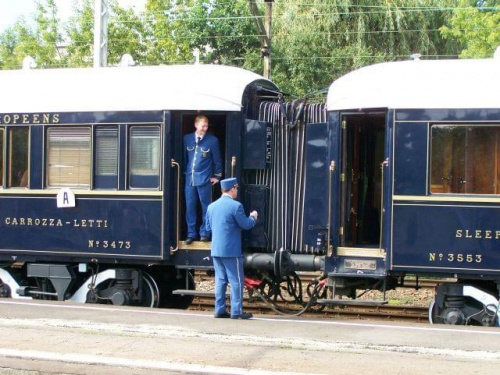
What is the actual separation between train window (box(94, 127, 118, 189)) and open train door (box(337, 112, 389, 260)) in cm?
315

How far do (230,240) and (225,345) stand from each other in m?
2.11

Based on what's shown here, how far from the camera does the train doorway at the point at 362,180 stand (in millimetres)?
10906

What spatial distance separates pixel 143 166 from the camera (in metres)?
11.5

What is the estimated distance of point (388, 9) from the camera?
93.9 feet

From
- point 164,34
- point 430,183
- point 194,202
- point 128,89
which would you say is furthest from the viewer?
point 164,34

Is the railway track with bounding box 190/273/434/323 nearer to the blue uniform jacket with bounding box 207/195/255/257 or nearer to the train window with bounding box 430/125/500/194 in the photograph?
the blue uniform jacket with bounding box 207/195/255/257

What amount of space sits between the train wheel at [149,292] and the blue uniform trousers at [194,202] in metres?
1.01

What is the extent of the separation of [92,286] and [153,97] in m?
2.86

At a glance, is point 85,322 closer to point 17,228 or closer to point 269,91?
point 17,228

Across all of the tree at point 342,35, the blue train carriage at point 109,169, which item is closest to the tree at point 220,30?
the tree at point 342,35

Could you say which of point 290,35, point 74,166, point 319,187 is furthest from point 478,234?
point 290,35

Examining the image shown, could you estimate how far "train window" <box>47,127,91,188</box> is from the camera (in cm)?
1182

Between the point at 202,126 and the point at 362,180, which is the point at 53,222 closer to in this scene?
the point at 202,126

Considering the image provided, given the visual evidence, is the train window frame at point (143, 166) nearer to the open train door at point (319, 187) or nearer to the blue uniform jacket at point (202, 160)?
the blue uniform jacket at point (202, 160)
